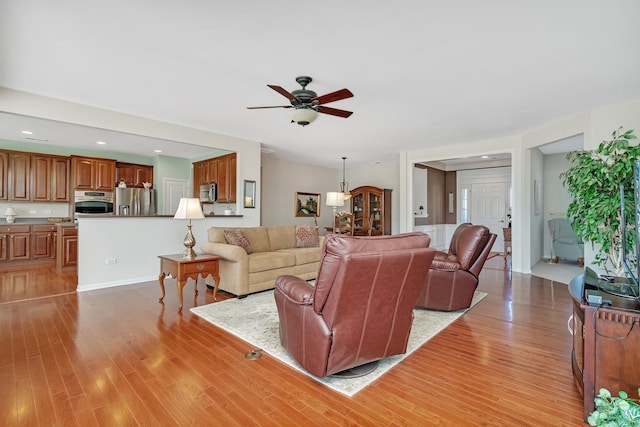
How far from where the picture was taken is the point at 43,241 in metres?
6.30

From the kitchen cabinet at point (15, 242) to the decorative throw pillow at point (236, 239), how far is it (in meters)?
4.96

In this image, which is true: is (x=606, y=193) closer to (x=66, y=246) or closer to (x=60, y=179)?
(x=66, y=246)

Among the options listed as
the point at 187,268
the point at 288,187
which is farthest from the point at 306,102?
the point at 288,187

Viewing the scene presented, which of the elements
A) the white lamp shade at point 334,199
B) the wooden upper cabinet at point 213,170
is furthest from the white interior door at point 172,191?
the white lamp shade at point 334,199

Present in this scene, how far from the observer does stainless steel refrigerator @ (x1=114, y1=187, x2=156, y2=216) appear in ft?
22.8

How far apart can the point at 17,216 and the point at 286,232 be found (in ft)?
19.3

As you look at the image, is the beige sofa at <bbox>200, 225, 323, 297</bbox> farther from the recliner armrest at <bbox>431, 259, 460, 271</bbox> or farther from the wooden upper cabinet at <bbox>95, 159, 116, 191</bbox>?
the wooden upper cabinet at <bbox>95, 159, 116, 191</bbox>

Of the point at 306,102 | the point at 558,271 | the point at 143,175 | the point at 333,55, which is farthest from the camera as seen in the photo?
the point at 143,175

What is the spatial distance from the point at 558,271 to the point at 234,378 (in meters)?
6.23

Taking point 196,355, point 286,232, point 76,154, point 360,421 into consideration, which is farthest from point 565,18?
point 76,154

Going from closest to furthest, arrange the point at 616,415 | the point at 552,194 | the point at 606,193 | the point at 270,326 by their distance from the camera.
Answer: the point at 616,415, the point at 606,193, the point at 270,326, the point at 552,194

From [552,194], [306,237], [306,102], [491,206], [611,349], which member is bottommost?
[611,349]

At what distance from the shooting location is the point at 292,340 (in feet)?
7.28

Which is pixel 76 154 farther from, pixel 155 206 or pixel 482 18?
pixel 482 18
